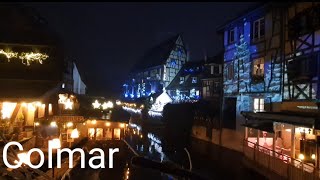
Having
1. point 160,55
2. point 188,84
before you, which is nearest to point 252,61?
point 188,84

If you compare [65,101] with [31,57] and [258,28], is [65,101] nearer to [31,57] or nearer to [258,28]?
[31,57]

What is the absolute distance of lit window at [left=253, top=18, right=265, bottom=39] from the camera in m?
26.0

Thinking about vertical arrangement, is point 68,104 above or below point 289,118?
above

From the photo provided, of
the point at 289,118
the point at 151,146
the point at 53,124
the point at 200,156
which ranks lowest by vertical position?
the point at 151,146

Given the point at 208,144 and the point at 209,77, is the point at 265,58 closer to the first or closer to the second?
the point at 208,144

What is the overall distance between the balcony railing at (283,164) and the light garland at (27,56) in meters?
18.2

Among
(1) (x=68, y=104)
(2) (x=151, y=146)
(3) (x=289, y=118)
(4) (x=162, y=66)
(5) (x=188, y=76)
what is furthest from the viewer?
(4) (x=162, y=66)

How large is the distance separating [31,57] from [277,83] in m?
20.4

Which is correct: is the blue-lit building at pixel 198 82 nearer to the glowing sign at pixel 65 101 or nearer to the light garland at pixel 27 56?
the glowing sign at pixel 65 101

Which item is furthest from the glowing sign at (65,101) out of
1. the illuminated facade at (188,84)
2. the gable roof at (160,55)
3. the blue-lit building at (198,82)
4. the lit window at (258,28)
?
the gable roof at (160,55)

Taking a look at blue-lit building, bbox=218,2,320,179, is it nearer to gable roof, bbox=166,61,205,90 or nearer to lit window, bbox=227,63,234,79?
lit window, bbox=227,63,234,79

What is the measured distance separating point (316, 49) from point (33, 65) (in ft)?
71.6

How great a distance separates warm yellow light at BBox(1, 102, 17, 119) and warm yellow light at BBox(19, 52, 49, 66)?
760 centimetres

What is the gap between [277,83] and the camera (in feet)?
77.4
